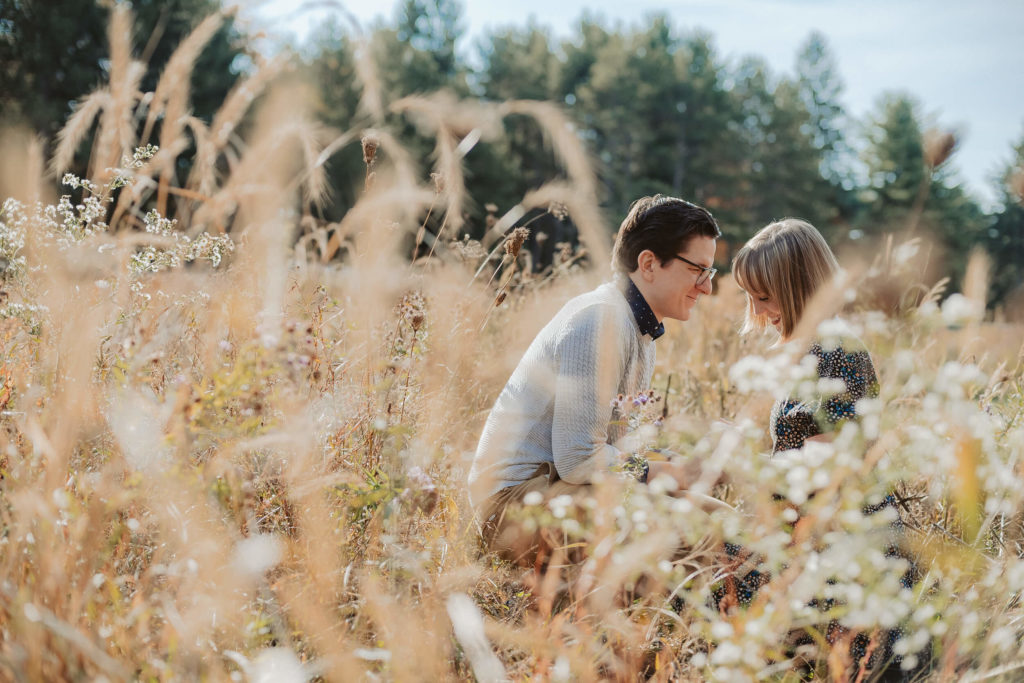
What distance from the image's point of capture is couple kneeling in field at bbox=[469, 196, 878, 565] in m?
2.17

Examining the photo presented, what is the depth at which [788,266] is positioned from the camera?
234cm

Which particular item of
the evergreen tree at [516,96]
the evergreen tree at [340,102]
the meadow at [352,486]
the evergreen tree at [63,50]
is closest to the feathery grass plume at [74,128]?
the meadow at [352,486]

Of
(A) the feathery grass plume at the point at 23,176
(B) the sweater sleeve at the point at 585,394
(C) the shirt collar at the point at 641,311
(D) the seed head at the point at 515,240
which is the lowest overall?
(B) the sweater sleeve at the point at 585,394

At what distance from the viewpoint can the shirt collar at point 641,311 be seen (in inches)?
95.4

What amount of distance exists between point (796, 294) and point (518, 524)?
1.26 meters

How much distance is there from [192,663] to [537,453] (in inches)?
52.5

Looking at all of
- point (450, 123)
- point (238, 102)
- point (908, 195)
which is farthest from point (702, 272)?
point (908, 195)

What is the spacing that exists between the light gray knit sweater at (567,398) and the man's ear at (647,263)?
0.12 m

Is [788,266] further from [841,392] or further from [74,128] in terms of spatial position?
[74,128]

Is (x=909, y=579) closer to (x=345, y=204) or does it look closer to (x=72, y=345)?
(x=72, y=345)

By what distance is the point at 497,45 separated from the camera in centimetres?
3069

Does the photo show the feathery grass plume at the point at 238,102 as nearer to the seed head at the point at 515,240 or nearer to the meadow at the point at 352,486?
the meadow at the point at 352,486

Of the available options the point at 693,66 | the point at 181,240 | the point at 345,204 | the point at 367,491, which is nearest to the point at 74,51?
the point at 345,204

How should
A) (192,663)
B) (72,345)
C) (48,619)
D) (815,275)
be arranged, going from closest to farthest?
(48,619) < (192,663) < (72,345) < (815,275)
